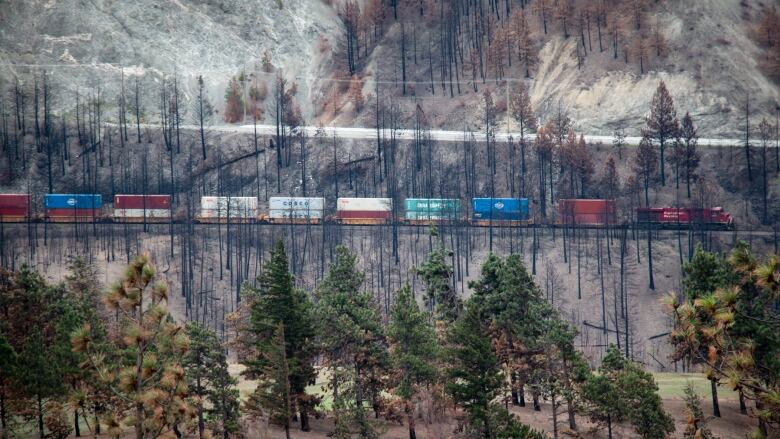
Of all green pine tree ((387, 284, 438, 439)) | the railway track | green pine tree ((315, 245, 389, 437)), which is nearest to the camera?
green pine tree ((387, 284, 438, 439))

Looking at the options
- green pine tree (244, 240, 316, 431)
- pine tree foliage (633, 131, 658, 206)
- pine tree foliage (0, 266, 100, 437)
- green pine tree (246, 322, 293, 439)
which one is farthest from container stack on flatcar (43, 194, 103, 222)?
green pine tree (246, 322, 293, 439)

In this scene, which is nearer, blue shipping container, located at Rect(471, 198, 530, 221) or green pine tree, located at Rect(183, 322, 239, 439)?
green pine tree, located at Rect(183, 322, 239, 439)

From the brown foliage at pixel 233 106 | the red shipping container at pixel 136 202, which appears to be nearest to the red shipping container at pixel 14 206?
the red shipping container at pixel 136 202

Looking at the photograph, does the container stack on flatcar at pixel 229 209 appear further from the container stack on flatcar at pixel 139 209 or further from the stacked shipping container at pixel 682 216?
the stacked shipping container at pixel 682 216

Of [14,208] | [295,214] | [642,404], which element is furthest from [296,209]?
[642,404]

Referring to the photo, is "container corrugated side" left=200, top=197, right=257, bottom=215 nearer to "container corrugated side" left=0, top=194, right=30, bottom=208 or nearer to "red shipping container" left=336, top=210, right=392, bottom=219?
"red shipping container" left=336, top=210, right=392, bottom=219

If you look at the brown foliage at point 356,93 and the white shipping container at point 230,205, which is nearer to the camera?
the white shipping container at point 230,205

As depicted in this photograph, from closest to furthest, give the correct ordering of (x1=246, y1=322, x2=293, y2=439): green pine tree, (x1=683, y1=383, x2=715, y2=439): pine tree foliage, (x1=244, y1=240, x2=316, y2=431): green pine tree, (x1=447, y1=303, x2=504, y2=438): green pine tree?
(x1=683, y1=383, x2=715, y2=439): pine tree foliage, (x1=447, y1=303, x2=504, y2=438): green pine tree, (x1=246, y1=322, x2=293, y2=439): green pine tree, (x1=244, y1=240, x2=316, y2=431): green pine tree

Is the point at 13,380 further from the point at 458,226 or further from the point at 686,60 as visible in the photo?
the point at 686,60
